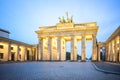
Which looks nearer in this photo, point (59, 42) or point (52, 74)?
point (52, 74)

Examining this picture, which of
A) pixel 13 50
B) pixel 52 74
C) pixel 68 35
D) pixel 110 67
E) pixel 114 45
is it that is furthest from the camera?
pixel 13 50

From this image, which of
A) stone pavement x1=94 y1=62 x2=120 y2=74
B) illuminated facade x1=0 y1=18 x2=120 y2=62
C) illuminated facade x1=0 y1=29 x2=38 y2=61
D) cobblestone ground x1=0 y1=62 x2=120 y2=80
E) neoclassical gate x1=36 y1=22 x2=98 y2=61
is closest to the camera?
cobblestone ground x1=0 y1=62 x2=120 y2=80

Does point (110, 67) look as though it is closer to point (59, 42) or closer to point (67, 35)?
point (67, 35)

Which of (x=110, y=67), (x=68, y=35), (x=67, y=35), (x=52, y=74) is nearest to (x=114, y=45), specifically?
(x=68, y=35)

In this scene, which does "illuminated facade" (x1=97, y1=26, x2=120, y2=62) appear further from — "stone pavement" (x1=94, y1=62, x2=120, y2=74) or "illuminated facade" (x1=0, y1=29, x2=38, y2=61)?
"illuminated facade" (x1=0, y1=29, x2=38, y2=61)

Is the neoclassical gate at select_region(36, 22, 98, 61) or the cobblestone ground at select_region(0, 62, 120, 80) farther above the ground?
the neoclassical gate at select_region(36, 22, 98, 61)

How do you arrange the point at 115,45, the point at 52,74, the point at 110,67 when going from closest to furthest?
1. the point at 52,74
2. the point at 110,67
3. the point at 115,45

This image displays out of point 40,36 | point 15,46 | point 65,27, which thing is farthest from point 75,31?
point 15,46

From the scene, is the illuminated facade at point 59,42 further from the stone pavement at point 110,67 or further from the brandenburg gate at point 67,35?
the stone pavement at point 110,67

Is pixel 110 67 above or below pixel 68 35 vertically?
below

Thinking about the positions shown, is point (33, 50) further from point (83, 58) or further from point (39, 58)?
point (83, 58)

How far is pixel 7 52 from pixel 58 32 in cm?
1936

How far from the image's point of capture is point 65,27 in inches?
2053

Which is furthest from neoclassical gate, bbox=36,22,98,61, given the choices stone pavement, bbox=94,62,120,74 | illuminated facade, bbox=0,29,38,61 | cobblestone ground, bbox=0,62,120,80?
cobblestone ground, bbox=0,62,120,80
